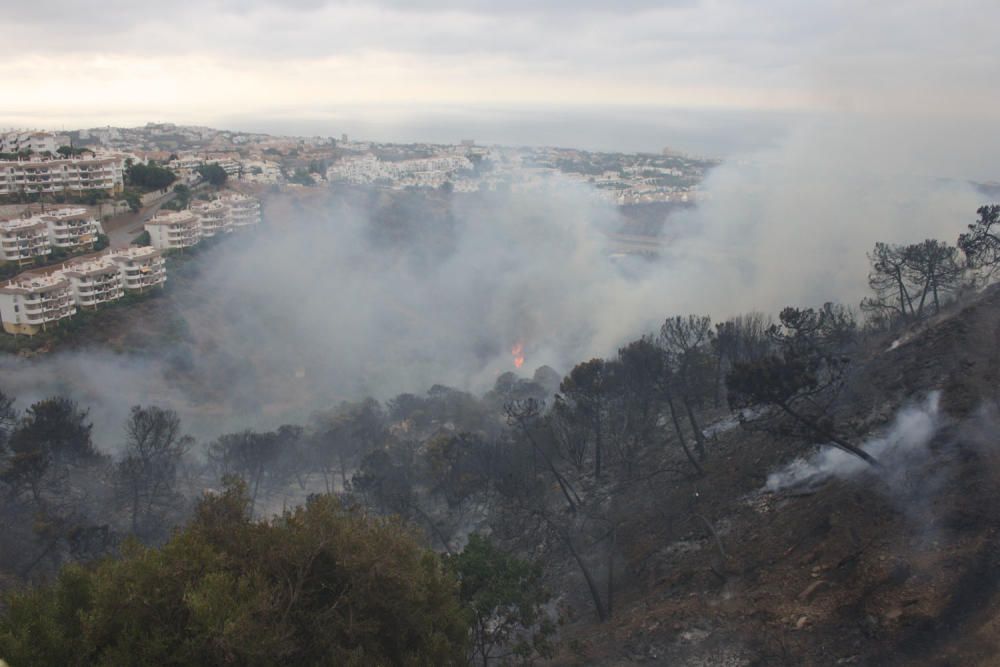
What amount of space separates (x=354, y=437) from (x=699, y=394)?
1752cm

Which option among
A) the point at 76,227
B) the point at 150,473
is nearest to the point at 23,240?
the point at 76,227

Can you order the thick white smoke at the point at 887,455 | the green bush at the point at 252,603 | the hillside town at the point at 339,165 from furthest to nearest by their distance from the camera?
1. the hillside town at the point at 339,165
2. the thick white smoke at the point at 887,455
3. the green bush at the point at 252,603

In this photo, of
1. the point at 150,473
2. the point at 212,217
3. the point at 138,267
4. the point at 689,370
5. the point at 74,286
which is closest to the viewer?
the point at 150,473

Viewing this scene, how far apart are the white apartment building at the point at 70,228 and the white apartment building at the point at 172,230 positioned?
5.00m

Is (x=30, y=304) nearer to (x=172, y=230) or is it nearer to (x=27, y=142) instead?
(x=172, y=230)

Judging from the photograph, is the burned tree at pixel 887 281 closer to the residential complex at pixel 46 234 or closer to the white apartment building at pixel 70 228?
the residential complex at pixel 46 234

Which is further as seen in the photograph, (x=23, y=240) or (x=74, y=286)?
(x=23, y=240)

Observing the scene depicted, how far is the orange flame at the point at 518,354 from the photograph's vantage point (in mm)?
53375

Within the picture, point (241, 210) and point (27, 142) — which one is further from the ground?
point (27, 142)

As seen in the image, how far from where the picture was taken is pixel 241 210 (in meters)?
69.8

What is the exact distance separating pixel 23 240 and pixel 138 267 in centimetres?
698

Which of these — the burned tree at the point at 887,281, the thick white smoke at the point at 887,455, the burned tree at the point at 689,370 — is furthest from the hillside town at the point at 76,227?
the burned tree at the point at 887,281

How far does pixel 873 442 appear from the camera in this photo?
1773 centimetres

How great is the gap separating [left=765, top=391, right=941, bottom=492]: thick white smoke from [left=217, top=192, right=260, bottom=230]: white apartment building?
202 ft
